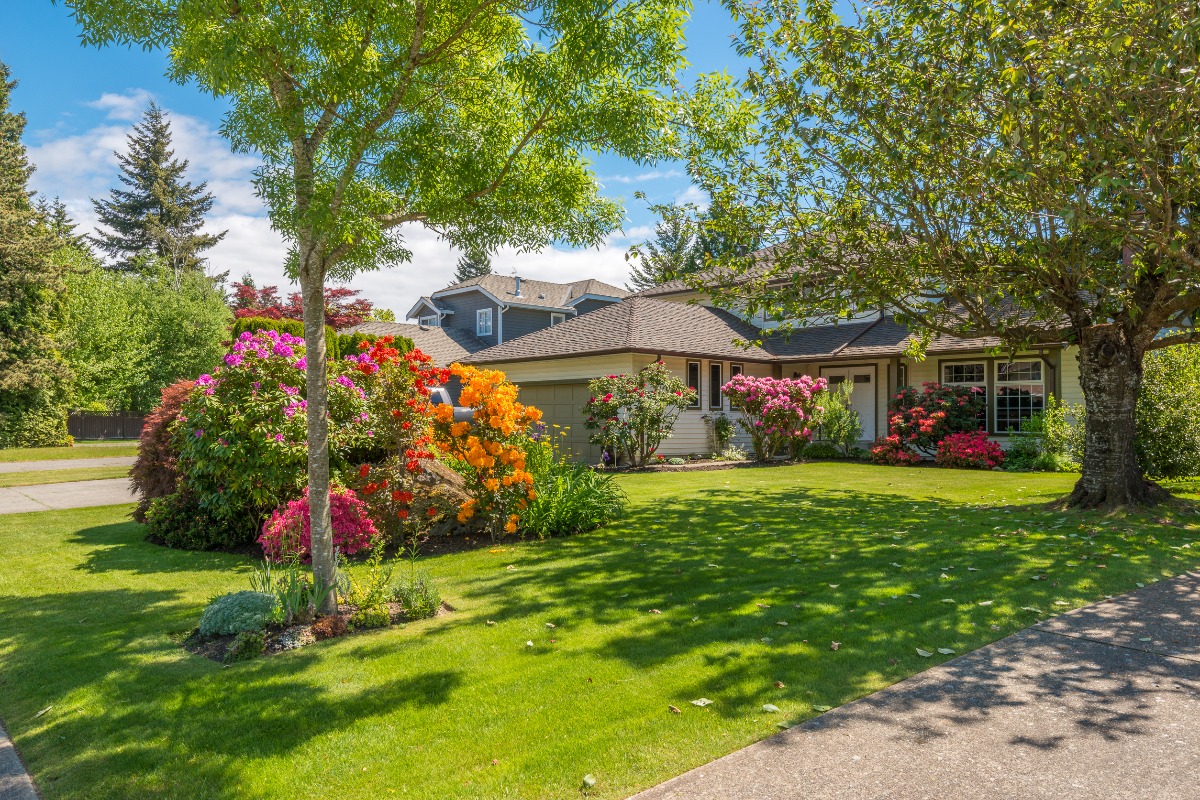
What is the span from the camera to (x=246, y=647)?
16.2 ft

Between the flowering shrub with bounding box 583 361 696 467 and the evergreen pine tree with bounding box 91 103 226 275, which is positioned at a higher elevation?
the evergreen pine tree with bounding box 91 103 226 275

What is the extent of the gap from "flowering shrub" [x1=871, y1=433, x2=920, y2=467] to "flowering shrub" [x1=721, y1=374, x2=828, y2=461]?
198 cm

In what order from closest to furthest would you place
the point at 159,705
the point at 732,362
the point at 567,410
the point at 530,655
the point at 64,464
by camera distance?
the point at 159,705 < the point at 530,655 < the point at 64,464 < the point at 567,410 < the point at 732,362

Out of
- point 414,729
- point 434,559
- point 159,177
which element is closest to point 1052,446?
point 434,559

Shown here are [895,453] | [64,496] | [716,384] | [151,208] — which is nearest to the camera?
[64,496]

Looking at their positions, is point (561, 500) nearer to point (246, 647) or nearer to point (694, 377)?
point (246, 647)

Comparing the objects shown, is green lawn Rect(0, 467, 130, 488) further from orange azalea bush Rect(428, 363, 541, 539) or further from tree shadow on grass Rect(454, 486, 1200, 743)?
tree shadow on grass Rect(454, 486, 1200, 743)

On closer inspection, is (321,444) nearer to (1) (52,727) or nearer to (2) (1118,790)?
(1) (52,727)

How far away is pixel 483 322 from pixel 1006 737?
31709mm

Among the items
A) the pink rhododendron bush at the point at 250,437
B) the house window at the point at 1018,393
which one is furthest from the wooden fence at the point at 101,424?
the house window at the point at 1018,393

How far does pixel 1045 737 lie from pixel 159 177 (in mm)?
61379

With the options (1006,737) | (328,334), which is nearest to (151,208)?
(328,334)

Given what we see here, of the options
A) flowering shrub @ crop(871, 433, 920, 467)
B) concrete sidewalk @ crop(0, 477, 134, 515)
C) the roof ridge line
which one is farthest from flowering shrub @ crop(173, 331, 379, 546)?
the roof ridge line

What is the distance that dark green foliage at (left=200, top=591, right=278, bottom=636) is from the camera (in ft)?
17.1
